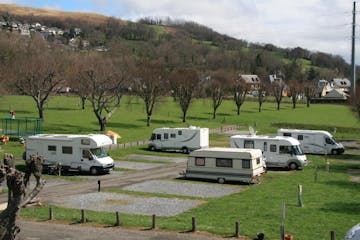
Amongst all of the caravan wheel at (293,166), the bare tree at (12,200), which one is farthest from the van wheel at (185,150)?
the bare tree at (12,200)

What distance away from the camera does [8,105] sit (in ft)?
274

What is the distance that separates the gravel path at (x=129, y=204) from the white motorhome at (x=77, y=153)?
743cm

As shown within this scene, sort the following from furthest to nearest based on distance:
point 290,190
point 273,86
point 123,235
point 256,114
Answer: point 273,86 < point 256,114 < point 290,190 < point 123,235

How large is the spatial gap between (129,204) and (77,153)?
1118 cm

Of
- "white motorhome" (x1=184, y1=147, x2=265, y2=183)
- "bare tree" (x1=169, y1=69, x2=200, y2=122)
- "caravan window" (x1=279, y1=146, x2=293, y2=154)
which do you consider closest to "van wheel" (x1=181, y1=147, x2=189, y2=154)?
"caravan window" (x1=279, y1=146, x2=293, y2=154)

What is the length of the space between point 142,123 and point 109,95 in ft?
30.3

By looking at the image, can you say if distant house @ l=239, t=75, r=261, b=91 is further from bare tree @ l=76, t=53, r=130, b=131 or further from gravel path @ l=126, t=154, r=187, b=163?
gravel path @ l=126, t=154, r=187, b=163

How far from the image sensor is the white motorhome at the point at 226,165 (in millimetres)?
33656

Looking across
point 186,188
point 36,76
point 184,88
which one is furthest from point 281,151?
point 184,88

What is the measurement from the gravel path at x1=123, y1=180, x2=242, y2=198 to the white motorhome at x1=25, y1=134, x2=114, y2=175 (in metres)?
4.78

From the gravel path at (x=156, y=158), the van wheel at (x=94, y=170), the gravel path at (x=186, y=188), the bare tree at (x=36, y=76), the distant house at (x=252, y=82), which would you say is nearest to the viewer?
the gravel path at (x=186, y=188)

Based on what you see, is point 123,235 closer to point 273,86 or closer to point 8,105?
point 8,105

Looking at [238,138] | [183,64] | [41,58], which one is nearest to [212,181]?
[238,138]

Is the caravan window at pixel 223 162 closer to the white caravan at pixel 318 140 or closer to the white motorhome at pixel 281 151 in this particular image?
the white motorhome at pixel 281 151
